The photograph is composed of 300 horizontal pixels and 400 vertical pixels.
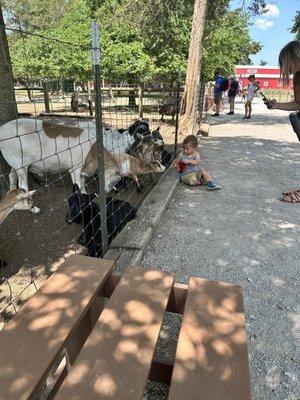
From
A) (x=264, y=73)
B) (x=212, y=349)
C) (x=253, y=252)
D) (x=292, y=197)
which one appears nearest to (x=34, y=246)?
(x=253, y=252)

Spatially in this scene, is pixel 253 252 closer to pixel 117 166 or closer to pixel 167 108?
pixel 117 166

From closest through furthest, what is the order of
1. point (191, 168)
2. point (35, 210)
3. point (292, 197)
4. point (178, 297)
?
1. point (178, 297)
2. point (292, 197)
3. point (35, 210)
4. point (191, 168)

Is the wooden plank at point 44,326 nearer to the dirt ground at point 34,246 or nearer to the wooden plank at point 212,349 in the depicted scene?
the wooden plank at point 212,349

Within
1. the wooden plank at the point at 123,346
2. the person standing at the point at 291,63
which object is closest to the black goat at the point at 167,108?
the person standing at the point at 291,63

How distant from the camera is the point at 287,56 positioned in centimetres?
370

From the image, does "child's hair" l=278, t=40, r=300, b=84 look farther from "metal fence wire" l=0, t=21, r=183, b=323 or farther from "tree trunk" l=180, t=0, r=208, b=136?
"tree trunk" l=180, t=0, r=208, b=136

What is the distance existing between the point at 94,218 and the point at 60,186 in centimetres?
290

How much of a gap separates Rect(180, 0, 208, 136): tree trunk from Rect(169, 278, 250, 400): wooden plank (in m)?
8.39

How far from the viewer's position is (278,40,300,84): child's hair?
11.9 ft

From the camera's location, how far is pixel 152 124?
12.8 m

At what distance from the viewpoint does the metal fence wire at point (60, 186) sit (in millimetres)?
3543

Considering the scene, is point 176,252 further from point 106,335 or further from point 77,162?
point 77,162

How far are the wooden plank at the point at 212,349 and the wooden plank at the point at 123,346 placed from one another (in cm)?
12

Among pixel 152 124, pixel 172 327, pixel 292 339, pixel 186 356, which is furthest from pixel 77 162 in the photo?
pixel 152 124
